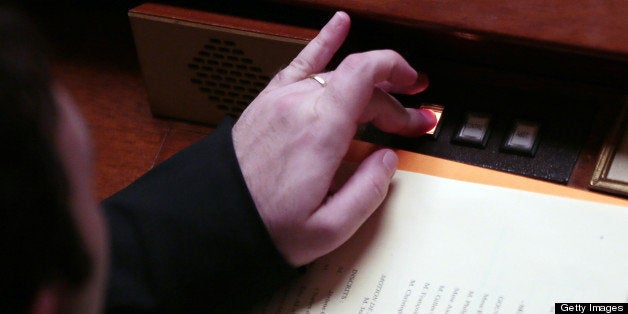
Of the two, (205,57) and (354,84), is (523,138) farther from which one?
(205,57)

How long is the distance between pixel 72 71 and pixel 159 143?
0.22 meters

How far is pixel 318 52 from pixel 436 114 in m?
0.15

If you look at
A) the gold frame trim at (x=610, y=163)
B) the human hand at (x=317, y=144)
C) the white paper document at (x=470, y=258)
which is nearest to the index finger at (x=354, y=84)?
the human hand at (x=317, y=144)

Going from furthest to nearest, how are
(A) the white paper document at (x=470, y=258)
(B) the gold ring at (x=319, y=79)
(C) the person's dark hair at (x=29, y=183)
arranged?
(B) the gold ring at (x=319, y=79) < (A) the white paper document at (x=470, y=258) < (C) the person's dark hair at (x=29, y=183)

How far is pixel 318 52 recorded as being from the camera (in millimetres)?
809

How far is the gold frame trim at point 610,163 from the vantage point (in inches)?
29.1

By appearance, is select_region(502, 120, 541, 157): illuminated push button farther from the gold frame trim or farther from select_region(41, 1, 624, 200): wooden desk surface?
select_region(41, 1, 624, 200): wooden desk surface

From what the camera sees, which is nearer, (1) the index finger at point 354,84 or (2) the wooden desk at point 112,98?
(1) the index finger at point 354,84

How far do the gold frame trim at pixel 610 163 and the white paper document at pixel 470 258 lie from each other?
1.0 inches

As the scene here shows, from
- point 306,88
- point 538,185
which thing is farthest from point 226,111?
point 538,185

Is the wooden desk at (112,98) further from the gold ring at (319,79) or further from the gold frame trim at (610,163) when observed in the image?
the gold frame trim at (610,163)

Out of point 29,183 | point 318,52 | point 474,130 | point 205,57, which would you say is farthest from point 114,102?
point 29,183

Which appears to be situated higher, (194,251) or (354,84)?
(354,84)

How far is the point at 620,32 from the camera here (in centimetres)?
74
